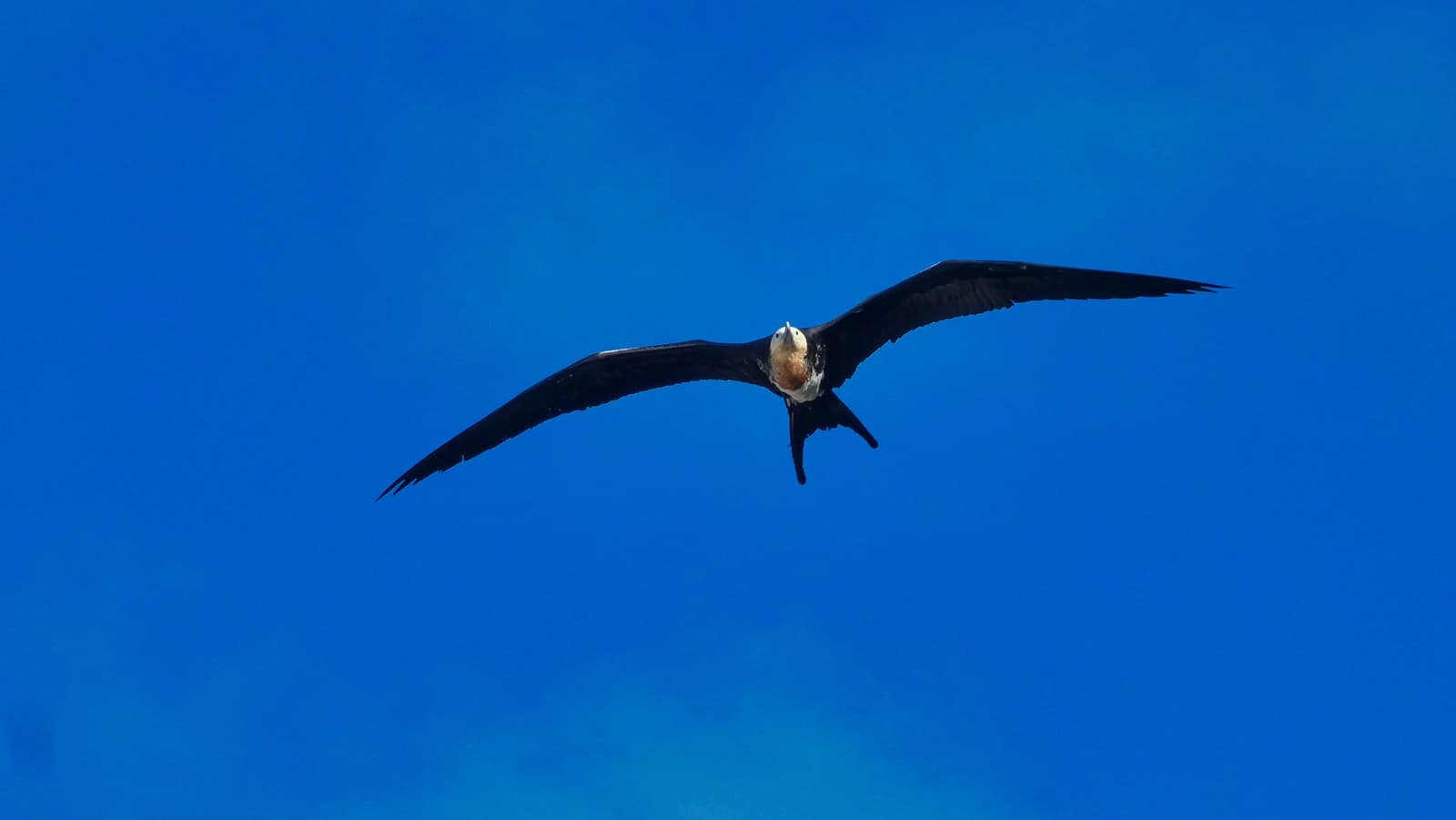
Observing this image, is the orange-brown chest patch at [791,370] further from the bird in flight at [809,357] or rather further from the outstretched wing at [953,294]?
the outstretched wing at [953,294]

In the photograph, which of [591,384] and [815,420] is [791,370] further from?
[591,384]

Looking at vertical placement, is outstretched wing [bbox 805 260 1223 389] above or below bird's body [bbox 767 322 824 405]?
above

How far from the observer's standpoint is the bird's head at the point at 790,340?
15.4 m

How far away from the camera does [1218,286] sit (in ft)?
46.6

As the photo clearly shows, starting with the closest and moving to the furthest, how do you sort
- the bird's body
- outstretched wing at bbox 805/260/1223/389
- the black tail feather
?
outstretched wing at bbox 805/260/1223/389 → the bird's body → the black tail feather

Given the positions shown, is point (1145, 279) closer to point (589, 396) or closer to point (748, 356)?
point (748, 356)

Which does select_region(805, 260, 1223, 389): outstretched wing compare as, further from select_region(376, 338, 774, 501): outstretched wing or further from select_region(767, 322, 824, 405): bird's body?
select_region(376, 338, 774, 501): outstretched wing

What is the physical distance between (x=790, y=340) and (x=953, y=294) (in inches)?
65.3

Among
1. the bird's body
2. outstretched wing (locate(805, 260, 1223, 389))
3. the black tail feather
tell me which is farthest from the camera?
the black tail feather

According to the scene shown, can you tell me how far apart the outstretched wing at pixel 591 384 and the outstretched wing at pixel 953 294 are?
95 centimetres

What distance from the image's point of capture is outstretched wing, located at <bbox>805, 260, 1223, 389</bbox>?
14984 mm

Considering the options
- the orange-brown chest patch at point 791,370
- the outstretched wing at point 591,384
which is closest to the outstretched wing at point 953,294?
the orange-brown chest patch at point 791,370

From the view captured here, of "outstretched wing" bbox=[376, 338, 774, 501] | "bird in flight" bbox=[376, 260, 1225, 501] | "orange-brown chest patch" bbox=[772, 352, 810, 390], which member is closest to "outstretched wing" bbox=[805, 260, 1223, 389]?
"bird in flight" bbox=[376, 260, 1225, 501]

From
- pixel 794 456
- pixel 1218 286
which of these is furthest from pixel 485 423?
pixel 1218 286
